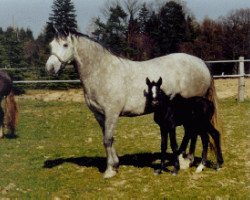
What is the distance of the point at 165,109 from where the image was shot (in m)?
6.23

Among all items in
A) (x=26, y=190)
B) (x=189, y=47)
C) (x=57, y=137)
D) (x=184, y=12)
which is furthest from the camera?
(x=184, y=12)

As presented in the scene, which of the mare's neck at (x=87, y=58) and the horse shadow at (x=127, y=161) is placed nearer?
the mare's neck at (x=87, y=58)

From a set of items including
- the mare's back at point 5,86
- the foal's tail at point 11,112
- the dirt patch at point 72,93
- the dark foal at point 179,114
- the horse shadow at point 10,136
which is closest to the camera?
the dark foal at point 179,114

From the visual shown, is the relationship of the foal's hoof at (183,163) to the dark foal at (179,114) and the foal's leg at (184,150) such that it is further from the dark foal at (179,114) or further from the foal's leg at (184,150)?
the dark foal at (179,114)

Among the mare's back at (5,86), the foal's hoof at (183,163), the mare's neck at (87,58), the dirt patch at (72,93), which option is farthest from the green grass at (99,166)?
the dirt patch at (72,93)

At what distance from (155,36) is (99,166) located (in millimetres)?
27735

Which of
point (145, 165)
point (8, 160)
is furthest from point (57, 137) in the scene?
point (145, 165)

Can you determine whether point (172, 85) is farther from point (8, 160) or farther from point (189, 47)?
point (189, 47)

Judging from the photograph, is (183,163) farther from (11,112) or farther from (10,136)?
(10,136)

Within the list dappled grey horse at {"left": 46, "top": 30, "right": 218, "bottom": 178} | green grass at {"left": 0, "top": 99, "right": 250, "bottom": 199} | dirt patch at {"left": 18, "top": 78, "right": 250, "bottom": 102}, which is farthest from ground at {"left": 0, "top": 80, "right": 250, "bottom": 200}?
dirt patch at {"left": 18, "top": 78, "right": 250, "bottom": 102}

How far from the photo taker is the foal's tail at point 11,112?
9.75 m

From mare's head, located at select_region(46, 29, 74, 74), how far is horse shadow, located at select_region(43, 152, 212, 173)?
6.40 feet

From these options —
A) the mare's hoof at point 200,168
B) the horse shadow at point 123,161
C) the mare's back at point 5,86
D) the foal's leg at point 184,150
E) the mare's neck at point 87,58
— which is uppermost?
the mare's neck at point 87,58

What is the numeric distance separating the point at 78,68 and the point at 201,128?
7.21 ft
